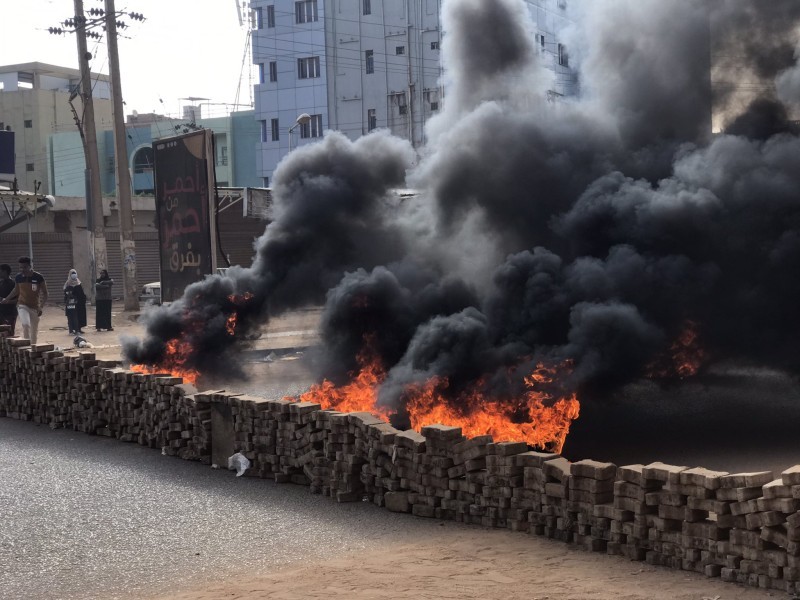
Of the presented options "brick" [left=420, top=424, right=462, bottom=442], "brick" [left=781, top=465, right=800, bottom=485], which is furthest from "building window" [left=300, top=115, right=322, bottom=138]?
"brick" [left=781, top=465, right=800, bottom=485]

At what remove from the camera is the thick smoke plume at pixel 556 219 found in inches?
401

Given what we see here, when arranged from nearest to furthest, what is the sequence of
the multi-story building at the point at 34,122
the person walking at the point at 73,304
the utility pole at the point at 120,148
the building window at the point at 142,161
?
the person walking at the point at 73,304, the utility pole at the point at 120,148, the building window at the point at 142,161, the multi-story building at the point at 34,122

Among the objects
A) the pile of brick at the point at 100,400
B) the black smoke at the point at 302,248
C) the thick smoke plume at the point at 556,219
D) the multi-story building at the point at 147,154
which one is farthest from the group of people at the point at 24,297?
the multi-story building at the point at 147,154

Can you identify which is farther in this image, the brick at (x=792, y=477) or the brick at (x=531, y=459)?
the brick at (x=531, y=459)

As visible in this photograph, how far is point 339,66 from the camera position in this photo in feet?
176

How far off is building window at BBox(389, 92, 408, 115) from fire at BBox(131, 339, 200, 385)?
39174 millimetres

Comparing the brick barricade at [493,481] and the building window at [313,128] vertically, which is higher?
the building window at [313,128]

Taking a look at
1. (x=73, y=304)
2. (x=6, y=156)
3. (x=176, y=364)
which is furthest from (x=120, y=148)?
(x=176, y=364)

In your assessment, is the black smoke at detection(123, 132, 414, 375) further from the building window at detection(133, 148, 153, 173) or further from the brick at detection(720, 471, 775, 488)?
the building window at detection(133, 148, 153, 173)

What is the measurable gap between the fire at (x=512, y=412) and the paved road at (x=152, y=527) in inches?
61.9

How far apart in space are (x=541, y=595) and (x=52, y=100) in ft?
204

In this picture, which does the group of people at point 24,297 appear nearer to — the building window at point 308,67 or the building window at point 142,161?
the building window at point 308,67

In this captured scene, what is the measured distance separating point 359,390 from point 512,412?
2347mm

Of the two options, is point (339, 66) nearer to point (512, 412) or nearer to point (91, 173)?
point (91, 173)
